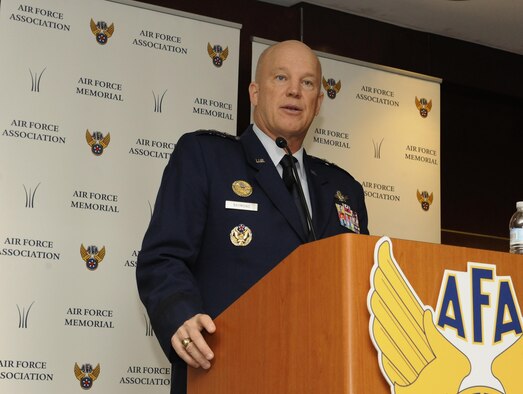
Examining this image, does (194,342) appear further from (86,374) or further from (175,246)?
(86,374)

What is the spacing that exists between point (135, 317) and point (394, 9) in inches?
96.5

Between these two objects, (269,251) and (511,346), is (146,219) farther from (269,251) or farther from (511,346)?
(511,346)

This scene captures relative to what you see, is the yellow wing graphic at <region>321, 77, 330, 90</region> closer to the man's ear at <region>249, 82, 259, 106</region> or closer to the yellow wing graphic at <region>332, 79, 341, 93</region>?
the yellow wing graphic at <region>332, 79, 341, 93</region>

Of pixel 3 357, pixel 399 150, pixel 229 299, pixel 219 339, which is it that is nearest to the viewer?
pixel 219 339

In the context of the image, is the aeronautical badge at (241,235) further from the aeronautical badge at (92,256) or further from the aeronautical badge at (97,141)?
the aeronautical badge at (97,141)

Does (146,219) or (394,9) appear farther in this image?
(394,9)

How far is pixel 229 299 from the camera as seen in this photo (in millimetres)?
2367

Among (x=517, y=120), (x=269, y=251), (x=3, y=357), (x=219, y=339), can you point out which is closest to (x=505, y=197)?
(x=517, y=120)

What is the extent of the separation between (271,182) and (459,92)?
3703 mm

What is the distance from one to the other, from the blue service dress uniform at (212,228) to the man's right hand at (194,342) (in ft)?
0.46

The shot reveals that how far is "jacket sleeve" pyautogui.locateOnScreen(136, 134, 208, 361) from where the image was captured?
206 cm

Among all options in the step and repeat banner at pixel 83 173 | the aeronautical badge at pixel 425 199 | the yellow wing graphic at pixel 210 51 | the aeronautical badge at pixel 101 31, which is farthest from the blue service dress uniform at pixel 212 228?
the aeronautical badge at pixel 425 199

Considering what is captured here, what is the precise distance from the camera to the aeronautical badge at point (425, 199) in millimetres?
5004

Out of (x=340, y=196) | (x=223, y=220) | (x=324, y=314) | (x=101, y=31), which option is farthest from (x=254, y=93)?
(x=324, y=314)
